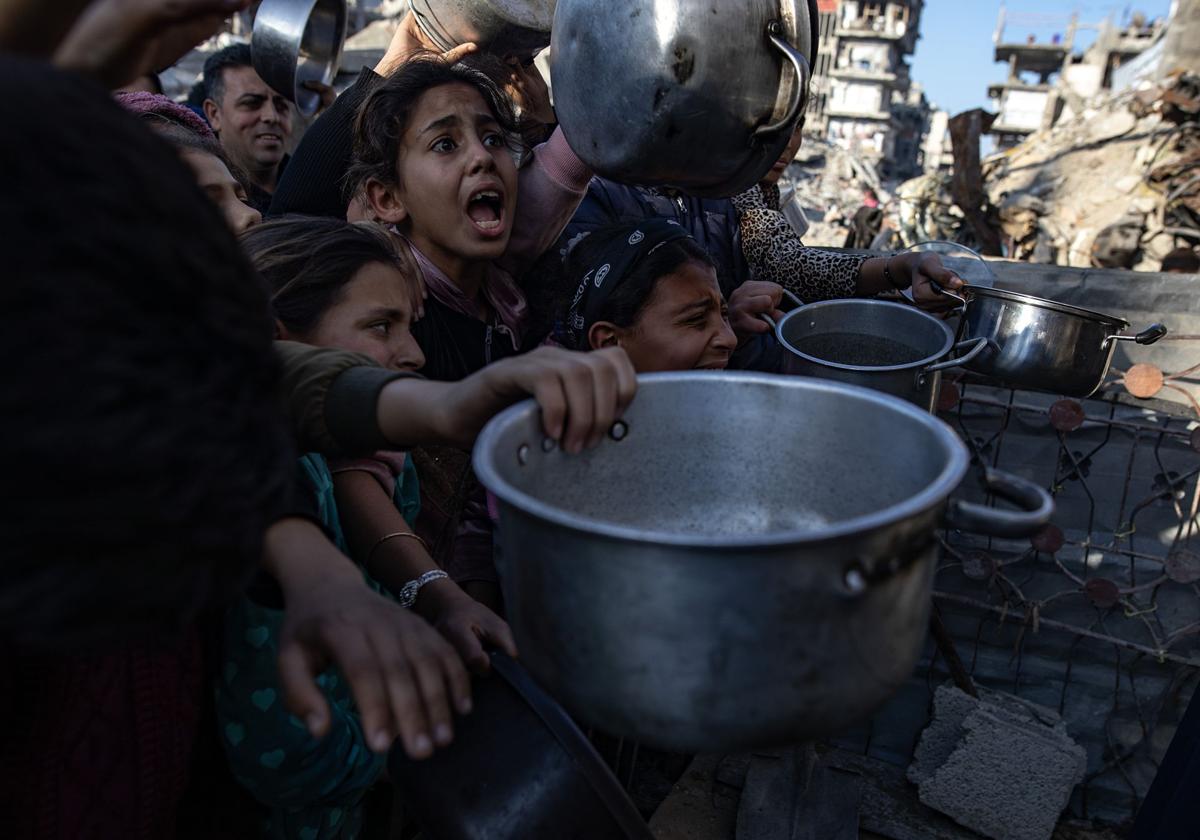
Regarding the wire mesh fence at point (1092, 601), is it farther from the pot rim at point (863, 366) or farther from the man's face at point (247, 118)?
the man's face at point (247, 118)

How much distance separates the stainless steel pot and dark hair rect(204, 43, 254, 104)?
49cm

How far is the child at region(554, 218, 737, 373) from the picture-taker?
1.93m

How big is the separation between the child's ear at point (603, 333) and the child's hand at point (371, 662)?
3.95 feet

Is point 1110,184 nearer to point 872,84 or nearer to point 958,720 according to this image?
point 958,720

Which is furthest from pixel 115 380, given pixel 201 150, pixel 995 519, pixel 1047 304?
pixel 1047 304

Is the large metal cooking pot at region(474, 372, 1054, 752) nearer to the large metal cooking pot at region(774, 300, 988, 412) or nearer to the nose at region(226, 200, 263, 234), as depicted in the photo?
the large metal cooking pot at region(774, 300, 988, 412)

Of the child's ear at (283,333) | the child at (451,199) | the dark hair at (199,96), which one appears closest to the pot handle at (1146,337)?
the child at (451,199)

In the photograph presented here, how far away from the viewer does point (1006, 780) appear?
261 centimetres

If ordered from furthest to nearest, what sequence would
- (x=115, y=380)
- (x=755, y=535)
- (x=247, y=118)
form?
(x=247, y=118) < (x=755, y=535) < (x=115, y=380)

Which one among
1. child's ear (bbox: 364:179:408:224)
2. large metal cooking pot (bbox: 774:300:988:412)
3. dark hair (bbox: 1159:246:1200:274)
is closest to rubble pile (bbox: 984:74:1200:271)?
dark hair (bbox: 1159:246:1200:274)

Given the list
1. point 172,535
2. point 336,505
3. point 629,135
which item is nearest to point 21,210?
point 172,535

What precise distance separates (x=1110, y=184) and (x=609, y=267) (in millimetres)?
15899

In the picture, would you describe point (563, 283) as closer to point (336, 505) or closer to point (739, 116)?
point (739, 116)

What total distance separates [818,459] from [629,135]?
721 mm
